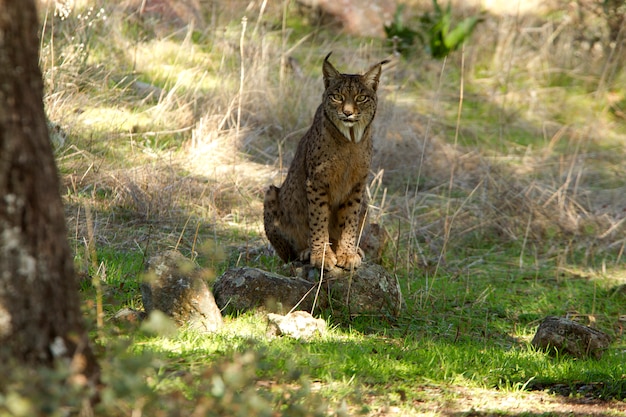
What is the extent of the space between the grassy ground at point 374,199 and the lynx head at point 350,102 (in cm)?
82

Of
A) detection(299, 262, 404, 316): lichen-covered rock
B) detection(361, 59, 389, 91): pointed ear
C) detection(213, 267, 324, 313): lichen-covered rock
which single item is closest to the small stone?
detection(213, 267, 324, 313): lichen-covered rock

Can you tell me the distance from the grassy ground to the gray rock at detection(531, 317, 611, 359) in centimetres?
15

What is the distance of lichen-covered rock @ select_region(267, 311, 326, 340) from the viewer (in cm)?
513

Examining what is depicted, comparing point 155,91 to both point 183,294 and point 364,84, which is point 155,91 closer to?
point 364,84

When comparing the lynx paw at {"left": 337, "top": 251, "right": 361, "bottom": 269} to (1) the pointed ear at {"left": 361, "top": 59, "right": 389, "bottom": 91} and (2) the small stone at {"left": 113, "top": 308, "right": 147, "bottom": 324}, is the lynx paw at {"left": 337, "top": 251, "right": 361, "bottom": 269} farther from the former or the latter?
(2) the small stone at {"left": 113, "top": 308, "right": 147, "bottom": 324}

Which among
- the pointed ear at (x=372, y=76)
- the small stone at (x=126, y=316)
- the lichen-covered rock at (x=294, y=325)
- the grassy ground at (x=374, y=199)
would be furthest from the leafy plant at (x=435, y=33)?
the small stone at (x=126, y=316)

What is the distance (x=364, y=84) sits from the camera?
20.3 ft

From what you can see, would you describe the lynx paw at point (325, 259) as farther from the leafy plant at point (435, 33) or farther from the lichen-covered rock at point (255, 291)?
the leafy plant at point (435, 33)

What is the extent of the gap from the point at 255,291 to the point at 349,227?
1074mm

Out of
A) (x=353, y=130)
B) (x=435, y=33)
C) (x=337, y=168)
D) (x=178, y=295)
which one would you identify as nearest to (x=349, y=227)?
(x=337, y=168)

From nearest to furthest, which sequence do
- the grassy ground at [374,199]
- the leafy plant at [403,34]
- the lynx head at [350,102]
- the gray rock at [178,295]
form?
the grassy ground at [374,199] < the gray rock at [178,295] < the lynx head at [350,102] < the leafy plant at [403,34]

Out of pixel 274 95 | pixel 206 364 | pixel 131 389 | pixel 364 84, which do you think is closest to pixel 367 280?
pixel 364 84

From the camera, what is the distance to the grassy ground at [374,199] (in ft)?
14.0

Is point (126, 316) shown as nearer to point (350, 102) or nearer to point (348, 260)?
point (348, 260)
